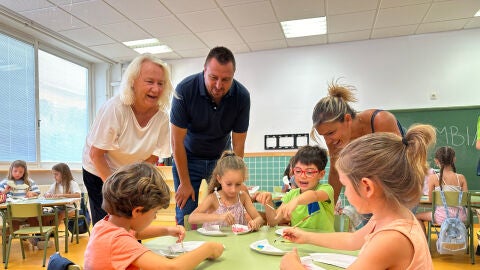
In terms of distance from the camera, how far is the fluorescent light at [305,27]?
17.4ft

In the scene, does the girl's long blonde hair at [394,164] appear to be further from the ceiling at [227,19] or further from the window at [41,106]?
the window at [41,106]

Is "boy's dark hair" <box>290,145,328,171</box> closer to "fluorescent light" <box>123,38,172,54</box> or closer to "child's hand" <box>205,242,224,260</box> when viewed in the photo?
"child's hand" <box>205,242,224,260</box>

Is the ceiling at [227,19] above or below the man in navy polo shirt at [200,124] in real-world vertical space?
above

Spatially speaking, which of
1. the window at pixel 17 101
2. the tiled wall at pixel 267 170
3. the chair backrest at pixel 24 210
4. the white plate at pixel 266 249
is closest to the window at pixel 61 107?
the window at pixel 17 101

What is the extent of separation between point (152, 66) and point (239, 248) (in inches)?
41.4

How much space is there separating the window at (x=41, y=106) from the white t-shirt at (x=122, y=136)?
14.4ft

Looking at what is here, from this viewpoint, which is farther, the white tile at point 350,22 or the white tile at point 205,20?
the white tile at point 350,22

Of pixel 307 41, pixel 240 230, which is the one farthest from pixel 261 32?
pixel 240 230

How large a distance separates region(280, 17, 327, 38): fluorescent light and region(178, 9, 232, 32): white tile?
0.94m

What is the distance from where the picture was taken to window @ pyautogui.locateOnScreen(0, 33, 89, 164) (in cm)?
538

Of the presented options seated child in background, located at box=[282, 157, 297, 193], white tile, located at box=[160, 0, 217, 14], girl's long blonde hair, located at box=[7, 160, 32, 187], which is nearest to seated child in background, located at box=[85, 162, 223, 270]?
seated child in background, located at box=[282, 157, 297, 193]

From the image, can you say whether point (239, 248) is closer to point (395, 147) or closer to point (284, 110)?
point (395, 147)

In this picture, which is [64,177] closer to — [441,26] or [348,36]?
[348,36]

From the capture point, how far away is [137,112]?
6.30ft
